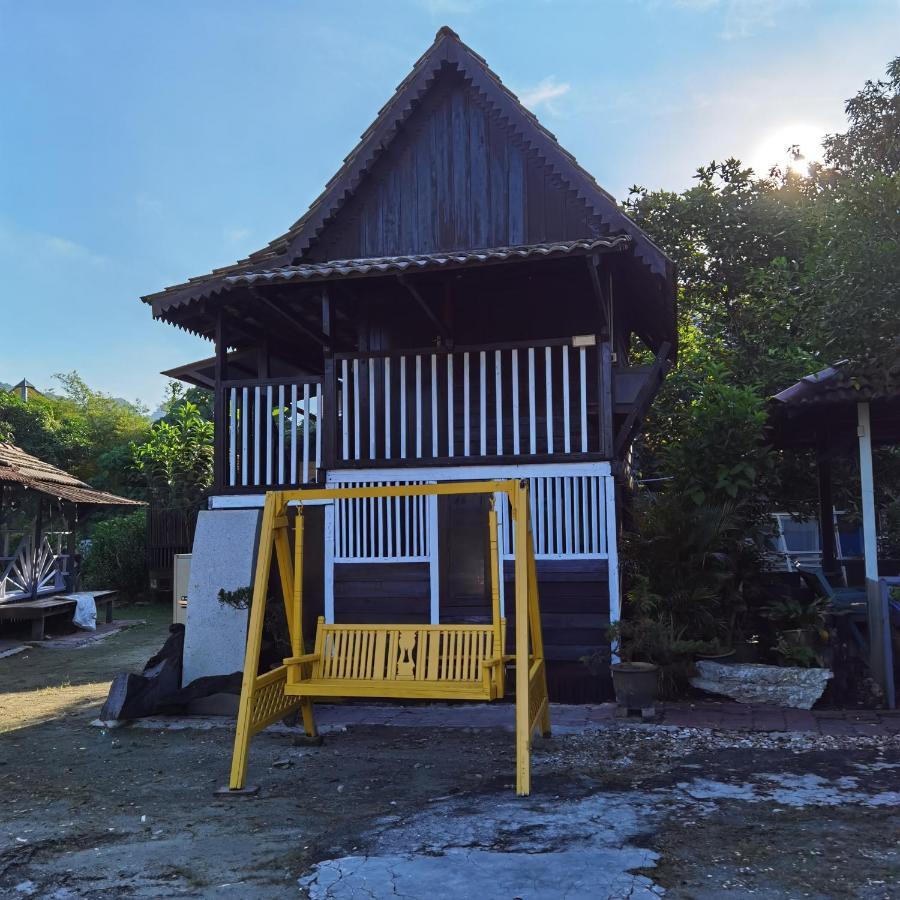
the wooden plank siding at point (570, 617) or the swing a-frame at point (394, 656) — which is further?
the wooden plank siding at point (570, 617)

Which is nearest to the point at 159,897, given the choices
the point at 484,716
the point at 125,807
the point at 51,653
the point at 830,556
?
the point at 125,807

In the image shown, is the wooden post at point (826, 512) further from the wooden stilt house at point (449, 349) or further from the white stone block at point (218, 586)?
the white stone block at point (218, 586)

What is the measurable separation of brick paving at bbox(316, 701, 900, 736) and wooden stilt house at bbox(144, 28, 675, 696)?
2.63 feet

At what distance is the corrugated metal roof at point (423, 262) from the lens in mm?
7523

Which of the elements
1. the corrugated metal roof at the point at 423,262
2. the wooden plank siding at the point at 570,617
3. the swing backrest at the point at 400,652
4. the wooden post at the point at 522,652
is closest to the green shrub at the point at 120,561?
the wooden plank siding at the point at 570,617

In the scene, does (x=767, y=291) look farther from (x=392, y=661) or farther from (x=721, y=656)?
(x=392, y=661)

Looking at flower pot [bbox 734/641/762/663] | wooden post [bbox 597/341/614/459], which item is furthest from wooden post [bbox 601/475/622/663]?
flower pot [bbox 734/641/762/663]

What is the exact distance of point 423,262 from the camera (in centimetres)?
775

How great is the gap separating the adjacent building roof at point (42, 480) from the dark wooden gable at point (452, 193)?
28.1ft

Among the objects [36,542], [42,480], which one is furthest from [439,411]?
[36,542]

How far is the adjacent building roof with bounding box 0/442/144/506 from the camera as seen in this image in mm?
14930

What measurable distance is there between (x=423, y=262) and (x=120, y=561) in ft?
51.8

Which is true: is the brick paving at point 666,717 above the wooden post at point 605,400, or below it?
below

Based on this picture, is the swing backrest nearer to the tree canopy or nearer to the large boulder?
the large boulder
